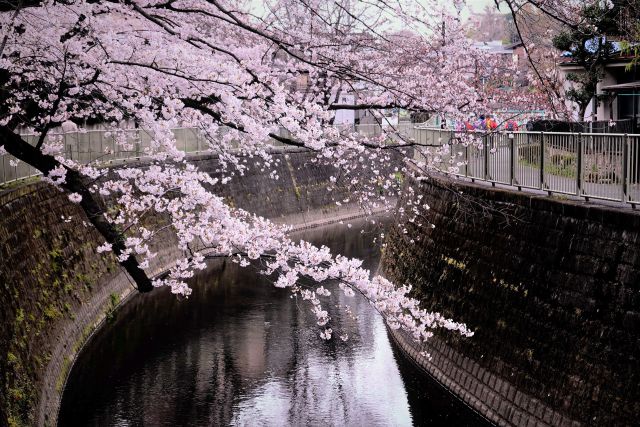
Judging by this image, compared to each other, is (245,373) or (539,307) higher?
A: (539,307)

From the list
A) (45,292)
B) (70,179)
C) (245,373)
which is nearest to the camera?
(70,179)

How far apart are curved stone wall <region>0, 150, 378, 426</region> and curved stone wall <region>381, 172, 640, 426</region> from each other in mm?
6733

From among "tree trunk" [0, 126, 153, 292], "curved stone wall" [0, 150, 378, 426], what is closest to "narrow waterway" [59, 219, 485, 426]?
"curved stone wall" [0, 150, 378, 426]

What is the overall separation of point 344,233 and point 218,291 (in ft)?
39.3

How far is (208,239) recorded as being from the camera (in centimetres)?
1100

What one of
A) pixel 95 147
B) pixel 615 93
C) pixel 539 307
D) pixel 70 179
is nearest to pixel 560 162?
pixel 539 307

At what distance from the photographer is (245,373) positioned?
56.6ft

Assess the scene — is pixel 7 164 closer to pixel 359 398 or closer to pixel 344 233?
pixel 359 398

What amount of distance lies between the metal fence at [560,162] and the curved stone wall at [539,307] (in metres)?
0.48

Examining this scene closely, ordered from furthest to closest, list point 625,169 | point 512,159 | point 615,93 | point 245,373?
point 615,93 < point 245,373 < point 512,159 < point 625,169

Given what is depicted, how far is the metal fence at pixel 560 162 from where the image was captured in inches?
472

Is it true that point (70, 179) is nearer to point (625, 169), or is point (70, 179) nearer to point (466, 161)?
point (625, 169)

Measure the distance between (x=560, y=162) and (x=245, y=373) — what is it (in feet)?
Result: 24.5

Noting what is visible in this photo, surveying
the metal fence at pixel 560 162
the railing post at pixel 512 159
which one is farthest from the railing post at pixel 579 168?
the railing post at pixel 512 159
